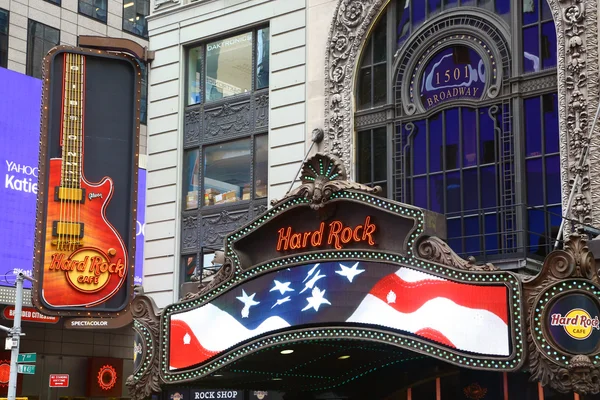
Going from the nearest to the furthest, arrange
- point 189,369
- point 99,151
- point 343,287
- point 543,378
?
point 543,378 → point 343,287 → point 189,369 → point 99,151

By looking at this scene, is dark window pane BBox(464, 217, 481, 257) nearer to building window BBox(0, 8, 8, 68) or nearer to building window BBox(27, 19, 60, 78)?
building window BBox(0, 8, 8, 68)

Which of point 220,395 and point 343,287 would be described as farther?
point 220,395

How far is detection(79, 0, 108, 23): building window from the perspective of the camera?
2015 inches

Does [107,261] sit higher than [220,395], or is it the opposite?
[107,261]

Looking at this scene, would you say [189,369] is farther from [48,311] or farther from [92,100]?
[92,100]

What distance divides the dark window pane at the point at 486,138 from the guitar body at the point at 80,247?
28.9 feet

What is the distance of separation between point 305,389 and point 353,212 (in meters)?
6.53

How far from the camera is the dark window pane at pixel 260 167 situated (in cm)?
2625

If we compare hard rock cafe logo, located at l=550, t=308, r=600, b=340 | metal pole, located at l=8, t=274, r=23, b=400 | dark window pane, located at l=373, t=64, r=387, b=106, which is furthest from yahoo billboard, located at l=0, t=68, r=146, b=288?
hard rock cafe logo, located at l=550, t=308, r=600, b=340

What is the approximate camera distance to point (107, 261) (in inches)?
981

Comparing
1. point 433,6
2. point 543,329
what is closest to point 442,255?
point 543,329

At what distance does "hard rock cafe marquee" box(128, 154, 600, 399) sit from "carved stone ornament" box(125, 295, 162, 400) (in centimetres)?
2

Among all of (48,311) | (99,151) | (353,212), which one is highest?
(99,151)

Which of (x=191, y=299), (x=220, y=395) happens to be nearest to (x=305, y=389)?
(x=220, y=395)
